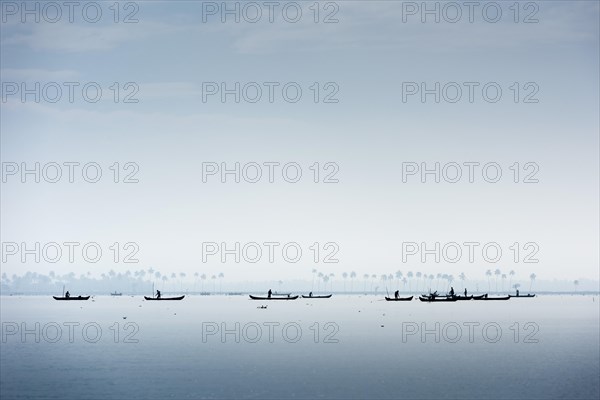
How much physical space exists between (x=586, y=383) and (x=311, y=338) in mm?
51772

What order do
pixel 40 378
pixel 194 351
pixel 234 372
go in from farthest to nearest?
pixel 194 351, pixel 234 372, pixel 40 378

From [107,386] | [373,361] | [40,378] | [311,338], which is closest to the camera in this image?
[107,386]

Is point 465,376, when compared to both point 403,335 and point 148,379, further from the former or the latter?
point 403,335

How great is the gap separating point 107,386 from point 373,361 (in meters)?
30.7

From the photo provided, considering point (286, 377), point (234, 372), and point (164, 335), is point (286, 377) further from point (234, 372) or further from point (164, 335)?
point (164, 335)

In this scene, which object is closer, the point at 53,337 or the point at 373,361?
the point at 373,361

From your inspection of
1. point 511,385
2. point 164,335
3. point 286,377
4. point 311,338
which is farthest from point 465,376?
point 164,335

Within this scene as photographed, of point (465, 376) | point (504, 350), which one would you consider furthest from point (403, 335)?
point (465, 376)

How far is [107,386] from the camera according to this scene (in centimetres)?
5778

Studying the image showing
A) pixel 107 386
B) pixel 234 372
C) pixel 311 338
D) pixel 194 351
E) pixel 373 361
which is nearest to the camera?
pixel 107 386

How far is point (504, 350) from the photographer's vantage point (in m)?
87.9

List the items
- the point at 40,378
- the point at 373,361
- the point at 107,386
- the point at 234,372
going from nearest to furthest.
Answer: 1. the point at 107,386
2. the point at 40,378
3. the point at 234,372
4. the point at 373,361

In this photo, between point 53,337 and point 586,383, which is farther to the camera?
point 53,337

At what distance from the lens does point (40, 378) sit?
62.2 m
